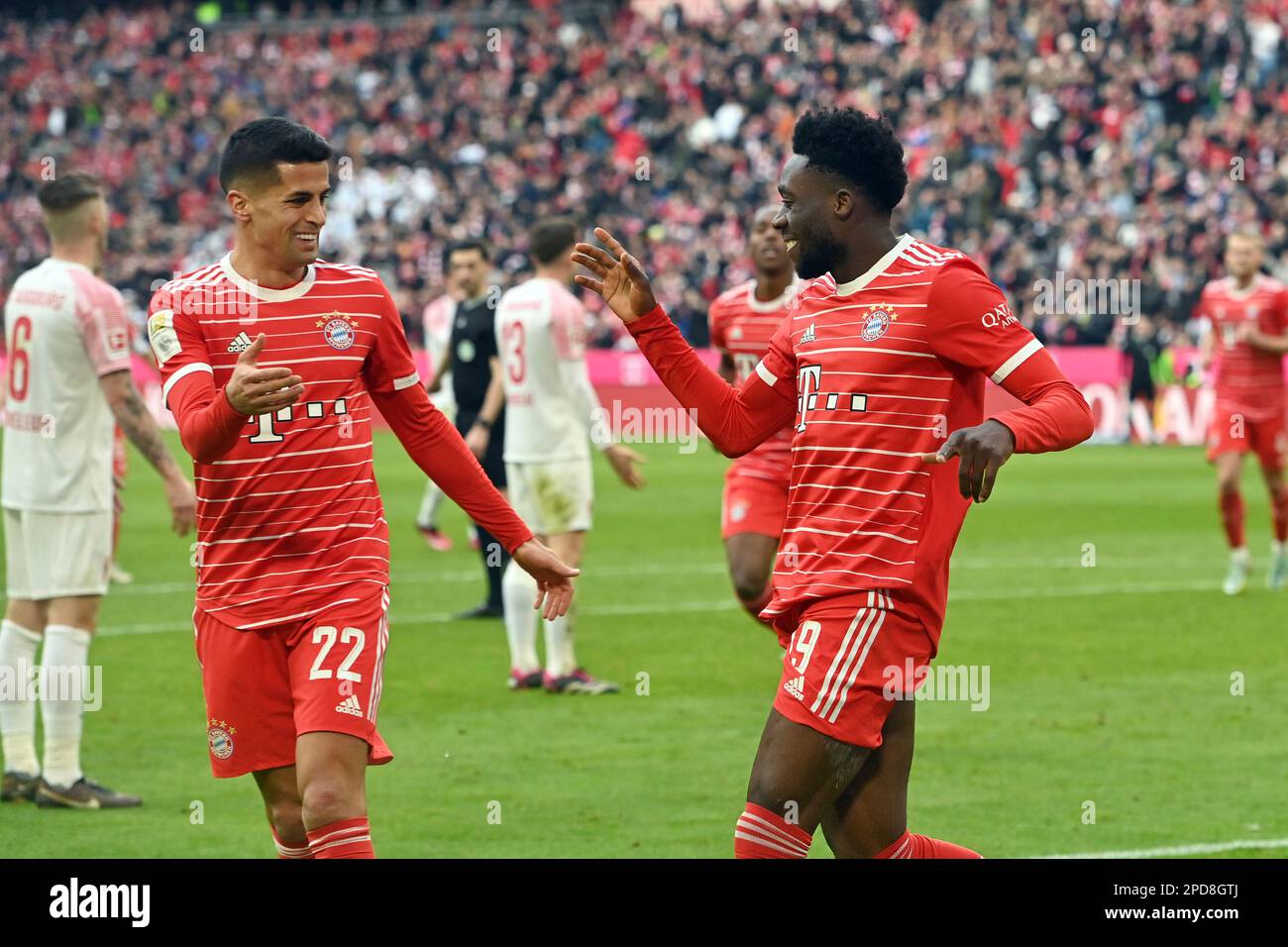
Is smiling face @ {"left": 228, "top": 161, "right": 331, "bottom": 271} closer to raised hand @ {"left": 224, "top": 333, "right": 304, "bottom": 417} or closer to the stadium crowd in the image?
raised hand @ {"left": 224, "top": 333, "right": 304, "bottom": 417}

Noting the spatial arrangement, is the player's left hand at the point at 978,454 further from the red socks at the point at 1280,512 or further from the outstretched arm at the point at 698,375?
the red socks at the point at 1280,512

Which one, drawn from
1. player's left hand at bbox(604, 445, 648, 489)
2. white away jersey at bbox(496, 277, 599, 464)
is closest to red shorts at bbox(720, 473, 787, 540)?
player's left hand at bbox(604, 445, 648, 489)

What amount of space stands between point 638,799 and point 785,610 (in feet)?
10.0

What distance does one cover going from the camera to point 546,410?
37.3ft

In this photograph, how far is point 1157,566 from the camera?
16.0m

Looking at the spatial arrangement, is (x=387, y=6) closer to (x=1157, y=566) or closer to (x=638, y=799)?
(x=1157, y=566)

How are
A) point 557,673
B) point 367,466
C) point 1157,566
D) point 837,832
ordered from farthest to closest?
point 1157,566 → point 557,673 → point 367,466 → point 837,832

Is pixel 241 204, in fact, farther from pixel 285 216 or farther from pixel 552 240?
pixel 552 240

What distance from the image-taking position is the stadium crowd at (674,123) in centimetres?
3222

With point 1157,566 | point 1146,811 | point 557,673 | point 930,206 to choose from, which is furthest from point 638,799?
point 930,206

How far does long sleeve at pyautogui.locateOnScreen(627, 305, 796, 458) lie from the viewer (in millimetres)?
5430

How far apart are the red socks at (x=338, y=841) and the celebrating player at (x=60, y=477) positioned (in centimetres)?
342

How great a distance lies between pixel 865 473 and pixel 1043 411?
0.56 metres
